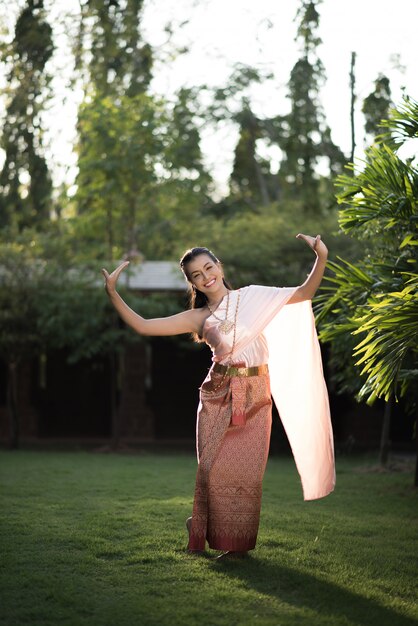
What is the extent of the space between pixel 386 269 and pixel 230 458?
2288mm

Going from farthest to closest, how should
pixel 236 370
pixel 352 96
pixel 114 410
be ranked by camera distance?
pixel 114 410 → pixel 352 96 → pixel 236 370

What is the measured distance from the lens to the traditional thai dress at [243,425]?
14.7 feet

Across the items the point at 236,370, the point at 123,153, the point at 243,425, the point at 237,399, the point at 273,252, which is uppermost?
the point at 123,153

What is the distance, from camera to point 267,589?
3.92 metres

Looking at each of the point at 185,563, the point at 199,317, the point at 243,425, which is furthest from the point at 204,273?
the point at 185,563

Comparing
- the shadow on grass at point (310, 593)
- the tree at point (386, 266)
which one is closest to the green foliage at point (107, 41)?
the tree at point (386, 266)

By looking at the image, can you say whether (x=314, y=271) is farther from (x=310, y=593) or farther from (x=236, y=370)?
(x=310, y=593)

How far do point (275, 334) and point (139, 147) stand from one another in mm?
7849

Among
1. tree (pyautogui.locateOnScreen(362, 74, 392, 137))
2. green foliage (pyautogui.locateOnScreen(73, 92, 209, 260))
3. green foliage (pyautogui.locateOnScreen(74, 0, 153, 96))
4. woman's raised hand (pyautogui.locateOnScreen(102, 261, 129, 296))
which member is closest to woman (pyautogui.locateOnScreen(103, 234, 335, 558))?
woman's raised hand (pyautogui.locateOnScreen(102, 261, 129, 296))

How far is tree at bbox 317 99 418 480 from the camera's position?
4887 millimetres

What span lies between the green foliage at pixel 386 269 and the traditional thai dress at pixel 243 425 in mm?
464

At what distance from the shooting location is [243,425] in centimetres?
455

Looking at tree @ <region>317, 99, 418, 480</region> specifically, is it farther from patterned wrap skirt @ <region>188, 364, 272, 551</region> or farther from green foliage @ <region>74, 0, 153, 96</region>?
green foliage @ <region>74, 0, 153, 96</region>

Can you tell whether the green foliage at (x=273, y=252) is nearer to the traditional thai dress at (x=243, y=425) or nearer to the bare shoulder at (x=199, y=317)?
the traditional thai dress at (x=243, y=425)
